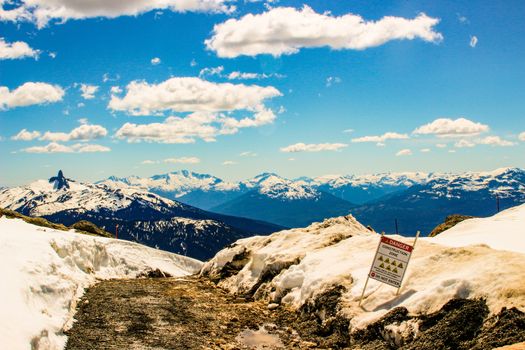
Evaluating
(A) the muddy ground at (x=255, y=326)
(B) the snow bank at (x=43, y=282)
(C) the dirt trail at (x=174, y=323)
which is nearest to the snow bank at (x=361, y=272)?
(A) the muddy ground at (x=255, y=326)

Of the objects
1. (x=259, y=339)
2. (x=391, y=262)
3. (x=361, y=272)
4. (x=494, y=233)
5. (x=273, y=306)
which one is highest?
(x=494, y=233)

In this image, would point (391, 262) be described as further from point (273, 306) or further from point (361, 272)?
point (273, 306)

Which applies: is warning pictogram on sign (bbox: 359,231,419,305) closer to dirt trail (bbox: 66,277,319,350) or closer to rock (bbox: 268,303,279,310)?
dirt trail (bbox: 66,277,319,350)

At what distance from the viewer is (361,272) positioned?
25.6m

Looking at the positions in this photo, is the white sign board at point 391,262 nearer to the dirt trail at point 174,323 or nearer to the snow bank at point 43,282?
the dirt trail at point 174,323

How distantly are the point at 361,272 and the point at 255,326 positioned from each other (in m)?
6.83

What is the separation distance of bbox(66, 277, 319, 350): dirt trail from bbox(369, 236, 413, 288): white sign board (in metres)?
4.55

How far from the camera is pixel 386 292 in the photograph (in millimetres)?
21750

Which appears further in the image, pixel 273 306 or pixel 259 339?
pixel 273 306

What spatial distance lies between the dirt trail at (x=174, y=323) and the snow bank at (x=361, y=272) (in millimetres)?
2619

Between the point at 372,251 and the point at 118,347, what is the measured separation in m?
17.5

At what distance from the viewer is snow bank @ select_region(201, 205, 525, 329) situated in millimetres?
18047

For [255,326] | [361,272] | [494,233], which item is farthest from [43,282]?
[494,233]

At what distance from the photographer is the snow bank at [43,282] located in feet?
53.7
